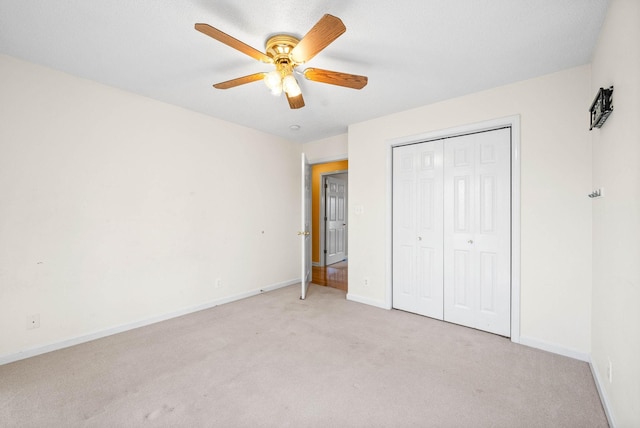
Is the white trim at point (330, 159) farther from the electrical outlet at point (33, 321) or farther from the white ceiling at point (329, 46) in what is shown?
the electrical outlet at point (33, 321)

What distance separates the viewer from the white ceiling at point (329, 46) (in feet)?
5.56

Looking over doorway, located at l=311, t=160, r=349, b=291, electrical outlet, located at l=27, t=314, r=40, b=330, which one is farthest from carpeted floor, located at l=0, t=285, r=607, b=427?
doorway, located at l=311, t=160, r=349, b=291

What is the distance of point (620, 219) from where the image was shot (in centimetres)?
150

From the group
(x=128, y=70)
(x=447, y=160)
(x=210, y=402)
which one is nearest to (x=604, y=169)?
(x=447, y=160)

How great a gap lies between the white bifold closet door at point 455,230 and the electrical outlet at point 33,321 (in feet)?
11.9

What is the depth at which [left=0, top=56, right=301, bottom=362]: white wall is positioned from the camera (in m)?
2.28

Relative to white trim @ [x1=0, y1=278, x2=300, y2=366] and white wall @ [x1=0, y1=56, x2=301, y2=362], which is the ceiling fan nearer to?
white wall @ [x1=0, y1=56, x2=301, y2=362]

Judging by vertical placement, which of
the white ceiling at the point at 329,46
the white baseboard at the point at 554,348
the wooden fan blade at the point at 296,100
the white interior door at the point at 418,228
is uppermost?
the white ceiling at the point at 329,46

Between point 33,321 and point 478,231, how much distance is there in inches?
168

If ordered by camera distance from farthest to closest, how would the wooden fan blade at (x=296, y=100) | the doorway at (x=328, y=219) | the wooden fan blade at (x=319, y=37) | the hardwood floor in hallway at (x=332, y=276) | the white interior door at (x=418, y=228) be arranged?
the doorway at (x=328, y=219) < the hardwood floor in hallway at (x=332, y=276) < the white interior door at (x=418, y=228) < the wooden fan blade at (x=296, y=100) < the wooden fan blade at (x=319, y=37)

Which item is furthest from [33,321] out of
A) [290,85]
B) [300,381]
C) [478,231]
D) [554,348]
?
[554,348]

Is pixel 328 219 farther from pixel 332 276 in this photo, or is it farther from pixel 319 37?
pixel 319 37

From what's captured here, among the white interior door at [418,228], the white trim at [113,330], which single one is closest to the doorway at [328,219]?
the white trim at [113,330]

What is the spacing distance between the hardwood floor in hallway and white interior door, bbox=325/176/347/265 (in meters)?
0.25
